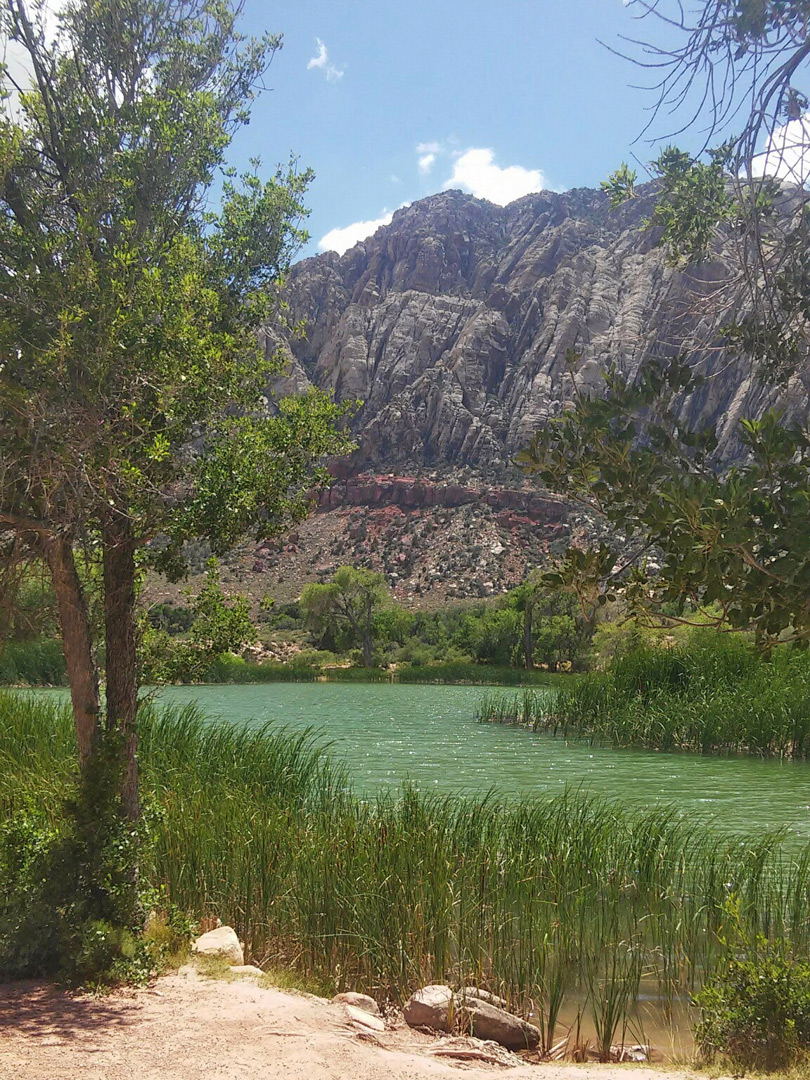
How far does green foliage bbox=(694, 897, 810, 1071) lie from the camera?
5.03m

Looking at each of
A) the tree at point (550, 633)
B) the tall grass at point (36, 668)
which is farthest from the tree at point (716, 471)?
the tree at point (550, 633)

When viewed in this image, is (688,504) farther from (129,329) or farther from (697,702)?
(697,702)

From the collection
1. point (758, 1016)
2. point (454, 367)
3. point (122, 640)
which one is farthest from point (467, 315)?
point (758, 1016)

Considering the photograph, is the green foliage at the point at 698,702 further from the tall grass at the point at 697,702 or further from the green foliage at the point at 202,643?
the green foliage at the point at 202,643

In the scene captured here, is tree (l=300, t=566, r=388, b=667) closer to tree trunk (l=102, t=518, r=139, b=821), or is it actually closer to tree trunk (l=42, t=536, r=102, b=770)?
tree trunk (l=102, t=518, r=139, b=821)

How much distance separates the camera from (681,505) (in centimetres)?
346

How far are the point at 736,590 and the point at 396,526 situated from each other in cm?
9874

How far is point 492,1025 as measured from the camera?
582 cm

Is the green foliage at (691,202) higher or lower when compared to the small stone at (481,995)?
higher

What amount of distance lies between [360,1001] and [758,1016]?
2462 mm

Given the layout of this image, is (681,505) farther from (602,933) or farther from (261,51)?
(261,51)

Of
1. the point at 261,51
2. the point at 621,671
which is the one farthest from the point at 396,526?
the point at 261,51

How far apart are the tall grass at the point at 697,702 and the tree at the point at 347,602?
45.5 metres

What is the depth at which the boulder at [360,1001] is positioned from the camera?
19.6 ft
